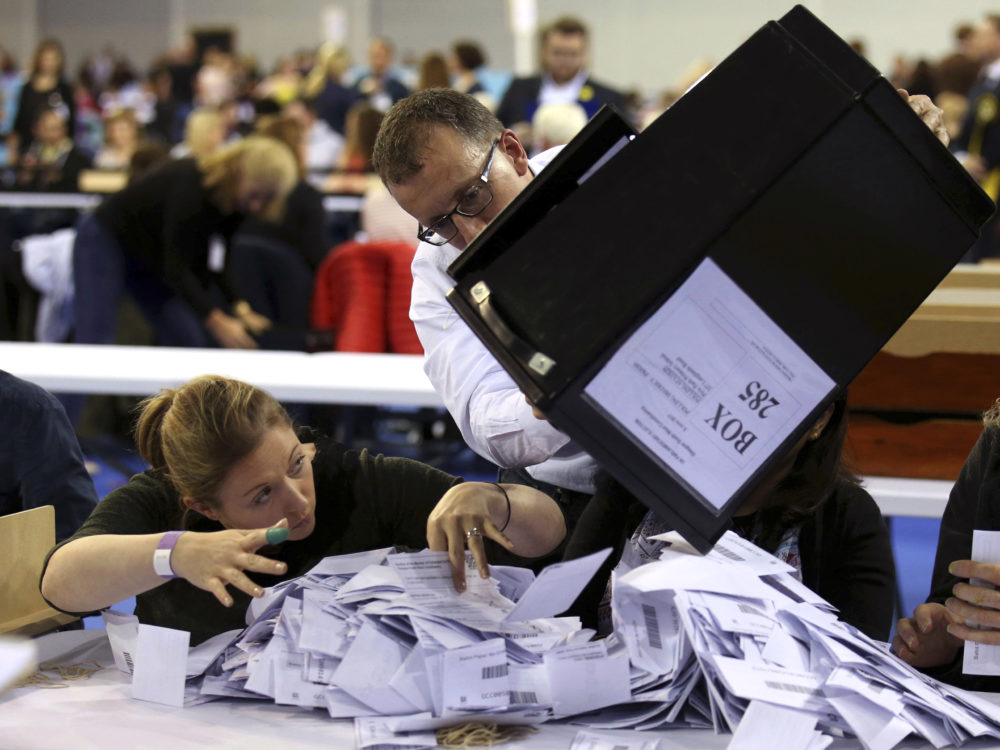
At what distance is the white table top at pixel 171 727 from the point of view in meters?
1.04

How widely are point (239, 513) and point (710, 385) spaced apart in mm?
689

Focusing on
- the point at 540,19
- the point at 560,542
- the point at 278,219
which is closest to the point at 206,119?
the point at 278,219

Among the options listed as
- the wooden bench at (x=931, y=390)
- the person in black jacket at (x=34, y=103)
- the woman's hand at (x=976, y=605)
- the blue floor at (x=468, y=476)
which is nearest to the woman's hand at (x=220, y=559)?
the woman's hand at (x=976, y=605)

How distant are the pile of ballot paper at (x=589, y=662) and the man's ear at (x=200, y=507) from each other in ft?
0.94

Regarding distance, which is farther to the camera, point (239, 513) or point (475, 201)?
point (475, 201)

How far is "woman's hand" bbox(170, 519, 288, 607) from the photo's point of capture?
43.7 inches

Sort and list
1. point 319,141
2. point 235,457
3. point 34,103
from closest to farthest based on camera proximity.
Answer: point 235,457 < point 319,141 < point 34,103

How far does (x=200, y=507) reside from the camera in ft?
4.68

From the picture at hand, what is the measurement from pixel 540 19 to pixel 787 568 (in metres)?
14.1

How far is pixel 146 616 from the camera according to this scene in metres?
1.40

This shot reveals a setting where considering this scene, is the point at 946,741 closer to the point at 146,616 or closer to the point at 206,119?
the point at 146,616

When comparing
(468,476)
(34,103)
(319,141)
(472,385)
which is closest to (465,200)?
(472,385)

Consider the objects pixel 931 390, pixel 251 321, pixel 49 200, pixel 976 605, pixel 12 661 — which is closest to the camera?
pixel 12 661

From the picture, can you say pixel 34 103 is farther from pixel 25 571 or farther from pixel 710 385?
pixel 710 385
